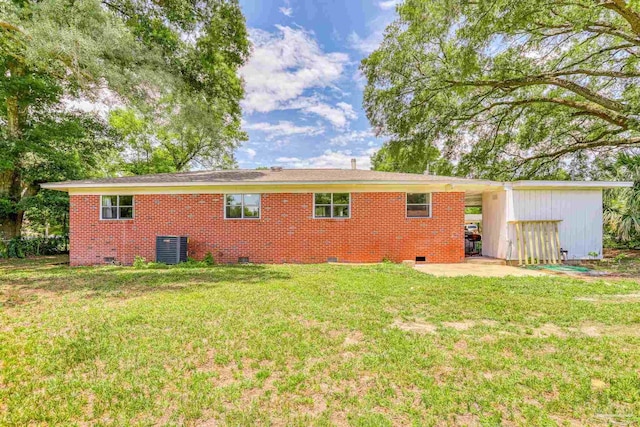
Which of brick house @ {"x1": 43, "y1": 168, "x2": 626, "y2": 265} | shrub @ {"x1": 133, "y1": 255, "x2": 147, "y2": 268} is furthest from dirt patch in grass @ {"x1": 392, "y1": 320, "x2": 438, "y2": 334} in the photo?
shrub @ {"x1": 133, "y1": 255, "x2": 147, "y2": 268}

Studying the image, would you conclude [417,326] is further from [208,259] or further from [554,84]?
[554,84]

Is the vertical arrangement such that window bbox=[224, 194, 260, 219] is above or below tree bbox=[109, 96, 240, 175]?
below

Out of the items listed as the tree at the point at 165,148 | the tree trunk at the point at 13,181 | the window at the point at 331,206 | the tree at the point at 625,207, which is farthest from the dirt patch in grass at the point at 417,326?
the tree trunk at the point at 13,181

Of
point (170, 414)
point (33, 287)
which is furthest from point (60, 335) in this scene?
point (33, 287)

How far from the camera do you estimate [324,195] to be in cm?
1056

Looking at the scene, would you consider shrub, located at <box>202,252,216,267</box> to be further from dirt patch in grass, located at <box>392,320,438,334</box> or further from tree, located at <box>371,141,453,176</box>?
tree, located at <box>371,141,453,176</box>

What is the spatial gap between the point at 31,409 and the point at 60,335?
175cm

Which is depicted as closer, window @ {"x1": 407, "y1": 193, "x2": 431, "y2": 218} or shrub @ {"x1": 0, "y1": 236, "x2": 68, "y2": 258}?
window @ {"x1": 407, "y1": 193, "x2": 431, "y2": 218}

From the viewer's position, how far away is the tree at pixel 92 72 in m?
7.75

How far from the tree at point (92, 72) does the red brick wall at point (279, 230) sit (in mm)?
3289

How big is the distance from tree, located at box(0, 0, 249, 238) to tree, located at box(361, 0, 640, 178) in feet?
21.4

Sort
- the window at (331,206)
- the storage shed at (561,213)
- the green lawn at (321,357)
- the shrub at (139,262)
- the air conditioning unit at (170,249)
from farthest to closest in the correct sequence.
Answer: the window at (331,206) → the storage shed at (561,213) → the air conditioning unit at (170,249) → the shrub at (139,262) → the green lawn at (321,357)

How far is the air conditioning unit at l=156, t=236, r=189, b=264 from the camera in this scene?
393 inches

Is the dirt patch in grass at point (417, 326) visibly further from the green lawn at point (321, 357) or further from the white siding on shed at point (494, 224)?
the white siding on shed at point (494, 224)
